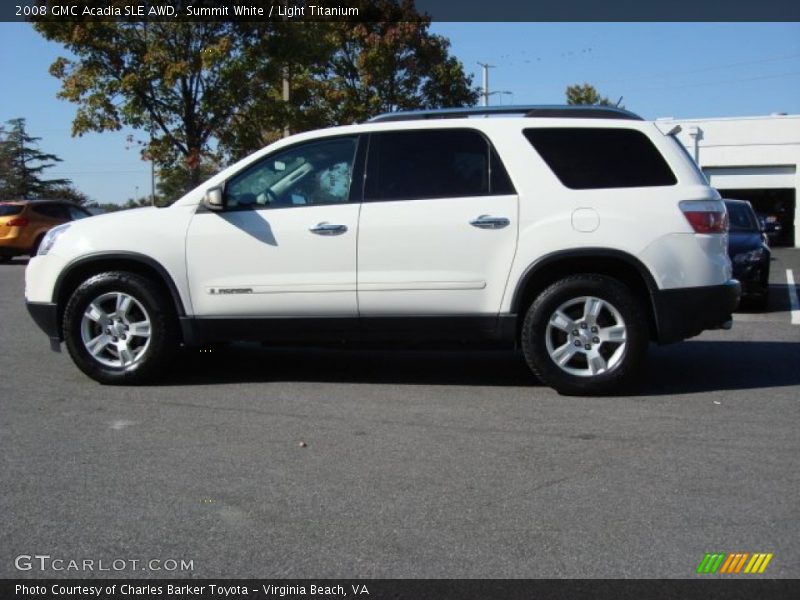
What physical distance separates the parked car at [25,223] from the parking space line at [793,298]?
608 inches

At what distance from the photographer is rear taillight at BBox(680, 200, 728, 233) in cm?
627

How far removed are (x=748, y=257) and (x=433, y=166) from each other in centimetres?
693

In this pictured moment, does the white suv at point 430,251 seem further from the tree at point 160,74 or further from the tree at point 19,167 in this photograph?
the tree at point 19,167

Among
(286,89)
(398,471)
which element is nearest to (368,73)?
(286,89)

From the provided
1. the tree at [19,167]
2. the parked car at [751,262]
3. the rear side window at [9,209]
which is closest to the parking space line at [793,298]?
the parked car at [751,262]

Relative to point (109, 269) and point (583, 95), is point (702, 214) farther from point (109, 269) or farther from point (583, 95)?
point (583, 95)

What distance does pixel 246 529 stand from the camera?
13.2 ft

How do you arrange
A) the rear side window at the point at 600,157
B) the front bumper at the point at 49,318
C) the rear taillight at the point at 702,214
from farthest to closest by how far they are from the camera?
1. the front bumper at the point at 49,318
2. the rear side window at the point at 600,157
3. the rear taillight at the point at 702,214

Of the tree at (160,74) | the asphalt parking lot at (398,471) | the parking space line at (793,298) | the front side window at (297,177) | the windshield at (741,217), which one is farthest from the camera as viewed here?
the tree at (160,74)

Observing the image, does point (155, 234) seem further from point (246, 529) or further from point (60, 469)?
point (246, 529)

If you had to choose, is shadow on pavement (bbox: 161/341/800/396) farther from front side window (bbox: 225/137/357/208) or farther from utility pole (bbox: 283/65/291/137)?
utility pole (bbox: 283/65/291/137)

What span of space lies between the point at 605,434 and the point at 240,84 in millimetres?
15936

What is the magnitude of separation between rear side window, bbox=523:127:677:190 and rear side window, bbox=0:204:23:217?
60.9ft

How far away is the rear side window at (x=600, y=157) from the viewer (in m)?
6.42
